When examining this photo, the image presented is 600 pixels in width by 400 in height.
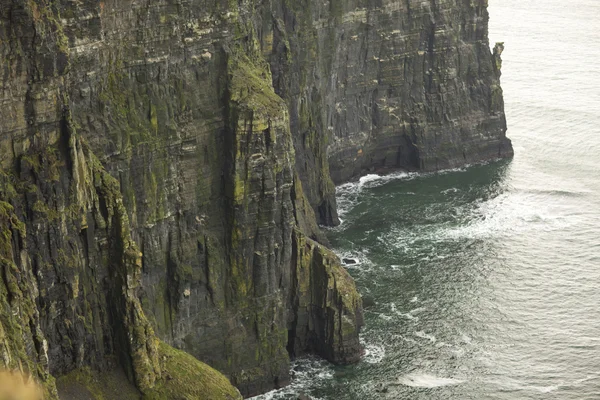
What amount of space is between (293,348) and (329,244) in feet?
76.6

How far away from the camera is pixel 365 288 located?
11681 centimetres

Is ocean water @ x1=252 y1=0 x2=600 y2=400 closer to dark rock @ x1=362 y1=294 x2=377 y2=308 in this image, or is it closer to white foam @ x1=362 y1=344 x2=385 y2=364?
white foam @ x1=362 y1=344 x2=385 y2=364

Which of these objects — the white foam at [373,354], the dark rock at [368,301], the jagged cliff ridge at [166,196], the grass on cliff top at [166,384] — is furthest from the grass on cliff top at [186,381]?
the dark rock at [368,301]

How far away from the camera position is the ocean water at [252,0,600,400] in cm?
10125

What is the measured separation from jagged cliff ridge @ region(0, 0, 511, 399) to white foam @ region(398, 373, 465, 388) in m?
5.44

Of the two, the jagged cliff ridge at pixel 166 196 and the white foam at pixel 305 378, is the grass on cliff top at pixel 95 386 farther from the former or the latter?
the white foam at pixel 305 378

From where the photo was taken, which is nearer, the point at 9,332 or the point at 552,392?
the point at 9,332

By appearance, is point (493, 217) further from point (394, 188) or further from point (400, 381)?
point (400, 381)

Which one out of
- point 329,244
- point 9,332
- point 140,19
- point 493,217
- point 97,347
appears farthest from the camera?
point 493,217

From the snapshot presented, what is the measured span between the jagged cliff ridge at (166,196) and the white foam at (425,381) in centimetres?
544

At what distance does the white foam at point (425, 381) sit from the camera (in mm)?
100062

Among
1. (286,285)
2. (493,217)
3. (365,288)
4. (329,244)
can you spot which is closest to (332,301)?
(286,285)

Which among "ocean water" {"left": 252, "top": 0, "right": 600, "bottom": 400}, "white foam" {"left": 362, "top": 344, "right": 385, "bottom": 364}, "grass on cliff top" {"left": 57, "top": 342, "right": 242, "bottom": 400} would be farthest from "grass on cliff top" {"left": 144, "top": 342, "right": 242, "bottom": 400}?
"white foam" {"left": 362, "top": 344, "right": 385, "bottom": 364}

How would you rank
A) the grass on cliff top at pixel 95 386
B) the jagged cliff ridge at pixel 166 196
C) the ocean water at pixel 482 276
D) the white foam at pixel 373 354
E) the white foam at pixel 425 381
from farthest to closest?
the white foam at pixel 373 354 < the ocean water at pixel 482 276 < the white foam at pixel 425 381 < the grass on cliff top at pixel 95 386 < the jagged cliff ridge at pixel 166 196
